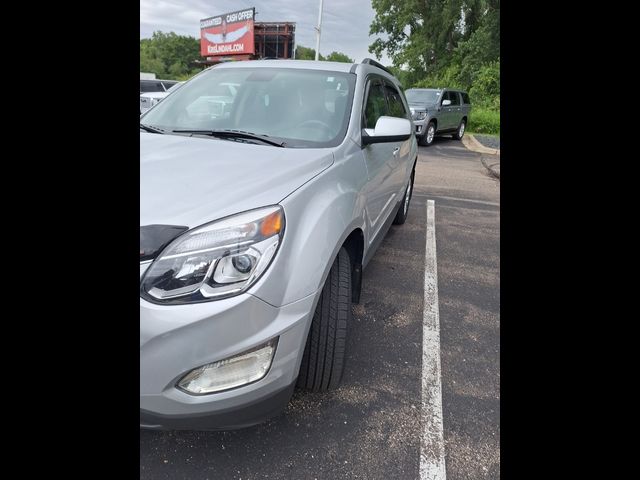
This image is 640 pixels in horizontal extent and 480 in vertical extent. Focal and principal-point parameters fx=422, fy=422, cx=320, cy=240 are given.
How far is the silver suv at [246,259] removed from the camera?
1.40 m

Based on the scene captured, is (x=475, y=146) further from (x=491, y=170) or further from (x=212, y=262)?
(x=212, y=262)

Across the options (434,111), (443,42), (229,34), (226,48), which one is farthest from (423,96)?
(226,48)

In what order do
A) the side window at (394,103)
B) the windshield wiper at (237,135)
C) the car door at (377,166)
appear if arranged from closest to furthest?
the windshield wiper at (237,135), the car door at (377,166), the side window at (394,103)

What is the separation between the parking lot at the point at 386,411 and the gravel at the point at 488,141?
11.8 m

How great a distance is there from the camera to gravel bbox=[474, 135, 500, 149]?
14406 millimetres

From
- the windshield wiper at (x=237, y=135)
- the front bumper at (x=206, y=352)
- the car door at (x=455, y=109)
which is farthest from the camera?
the car door at (x=455, y=109)

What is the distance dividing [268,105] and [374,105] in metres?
0.89

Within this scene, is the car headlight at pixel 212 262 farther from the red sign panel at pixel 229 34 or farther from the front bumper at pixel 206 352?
the red sign panel at pixel 229 34

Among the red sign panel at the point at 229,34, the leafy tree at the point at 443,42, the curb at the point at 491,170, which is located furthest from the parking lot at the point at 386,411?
the red sign panel at the point at 229,34

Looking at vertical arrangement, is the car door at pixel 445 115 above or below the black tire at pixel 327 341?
above
